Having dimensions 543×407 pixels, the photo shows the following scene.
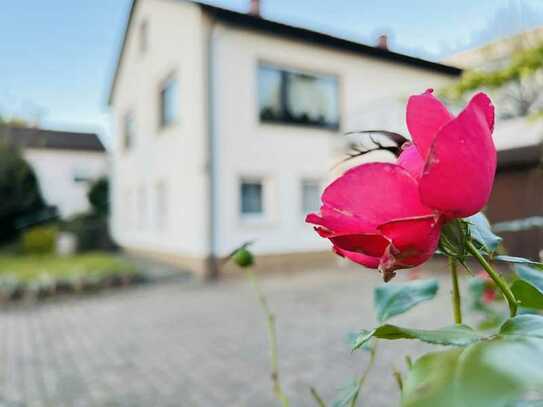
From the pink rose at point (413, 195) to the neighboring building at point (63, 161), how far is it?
16537 millimetres

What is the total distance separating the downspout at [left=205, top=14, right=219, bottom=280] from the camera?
8.45m

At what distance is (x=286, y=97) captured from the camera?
9.63 m

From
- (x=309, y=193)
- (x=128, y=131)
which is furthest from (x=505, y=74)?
(x=128, y=131)

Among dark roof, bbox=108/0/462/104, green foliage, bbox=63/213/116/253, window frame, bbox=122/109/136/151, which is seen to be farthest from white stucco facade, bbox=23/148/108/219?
dark roof, bbox=108/0/462/104

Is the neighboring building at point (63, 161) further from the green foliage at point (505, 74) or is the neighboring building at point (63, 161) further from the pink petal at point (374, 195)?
the pink petal at point (374, 195)

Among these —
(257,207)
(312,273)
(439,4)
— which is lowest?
(312,273)

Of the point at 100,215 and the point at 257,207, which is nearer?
the point at 257,207

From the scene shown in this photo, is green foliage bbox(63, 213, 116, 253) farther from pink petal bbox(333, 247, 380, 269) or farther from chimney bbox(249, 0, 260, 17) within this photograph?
pink petal bbox(333, 247, 380, 269)

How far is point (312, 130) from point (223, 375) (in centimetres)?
703

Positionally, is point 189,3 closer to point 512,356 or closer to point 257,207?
point 257,207

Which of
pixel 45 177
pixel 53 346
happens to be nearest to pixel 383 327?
pixel 53 346

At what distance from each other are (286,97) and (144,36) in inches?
190

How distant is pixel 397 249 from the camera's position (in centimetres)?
34

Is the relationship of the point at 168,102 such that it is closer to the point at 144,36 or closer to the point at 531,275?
the point at 144,36
